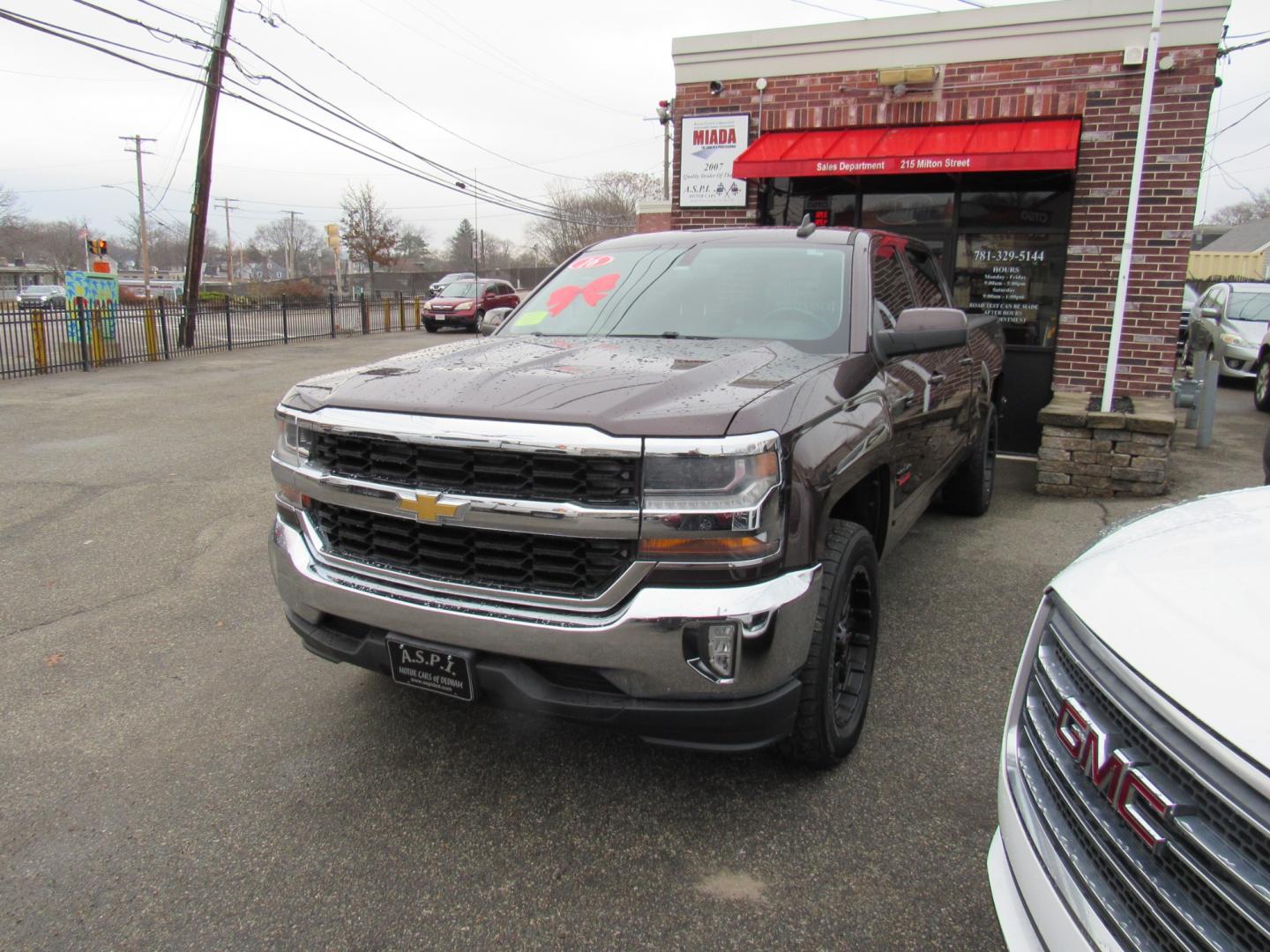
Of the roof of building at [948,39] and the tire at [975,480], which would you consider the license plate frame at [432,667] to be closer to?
the tire at [975,480]

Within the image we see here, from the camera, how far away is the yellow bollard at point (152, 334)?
1595 cm

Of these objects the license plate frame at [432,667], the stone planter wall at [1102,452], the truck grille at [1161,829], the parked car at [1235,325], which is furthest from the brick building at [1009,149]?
the truck grille at [1161,829]

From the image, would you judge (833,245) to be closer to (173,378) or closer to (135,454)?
(135,454)

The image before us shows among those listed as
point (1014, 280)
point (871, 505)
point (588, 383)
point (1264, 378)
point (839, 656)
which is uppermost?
point (1014, 280)

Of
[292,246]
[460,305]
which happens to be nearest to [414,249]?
[292,246]

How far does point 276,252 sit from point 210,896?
11208 cm

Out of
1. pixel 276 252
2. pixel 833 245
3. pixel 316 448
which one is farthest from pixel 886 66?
pixel 276 252

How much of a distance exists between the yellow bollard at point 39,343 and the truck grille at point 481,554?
13983 mm

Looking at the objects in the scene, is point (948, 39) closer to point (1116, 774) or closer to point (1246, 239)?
point (1116, 774)

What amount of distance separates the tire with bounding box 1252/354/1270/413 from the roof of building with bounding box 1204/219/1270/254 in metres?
40.4

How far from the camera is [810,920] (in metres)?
2.25

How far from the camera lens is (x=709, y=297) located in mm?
3754

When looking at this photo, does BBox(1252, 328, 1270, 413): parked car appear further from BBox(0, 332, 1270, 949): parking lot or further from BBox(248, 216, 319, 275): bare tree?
BBox(248, 216, 319, 275): bare tree

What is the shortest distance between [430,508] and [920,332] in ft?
6.57
